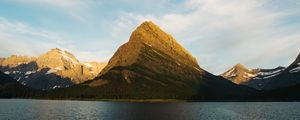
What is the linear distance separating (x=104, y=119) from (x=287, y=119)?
246ft

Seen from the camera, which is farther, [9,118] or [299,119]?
[299,119]

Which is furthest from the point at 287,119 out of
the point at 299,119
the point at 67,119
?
the point at 67,119

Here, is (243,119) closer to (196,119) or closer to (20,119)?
(196,119)

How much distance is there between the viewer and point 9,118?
5664 inches

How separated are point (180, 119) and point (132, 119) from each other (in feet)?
64.7

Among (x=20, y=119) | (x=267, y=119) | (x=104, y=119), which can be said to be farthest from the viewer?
(x=267, y=119)

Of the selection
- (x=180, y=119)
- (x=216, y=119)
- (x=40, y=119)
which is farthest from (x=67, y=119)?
(x=216, y=119)

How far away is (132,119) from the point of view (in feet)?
483

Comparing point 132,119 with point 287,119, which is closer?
point 132,119

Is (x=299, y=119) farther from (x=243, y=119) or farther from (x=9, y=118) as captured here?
(x=9, y=118)

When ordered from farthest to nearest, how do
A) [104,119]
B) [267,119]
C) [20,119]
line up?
[267,119] → [104,119] → [20,119]

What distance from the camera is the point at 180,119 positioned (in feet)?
501

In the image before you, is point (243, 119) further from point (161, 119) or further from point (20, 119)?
point (20, 119)

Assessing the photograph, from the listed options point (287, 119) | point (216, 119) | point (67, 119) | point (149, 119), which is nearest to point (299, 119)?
point (287, 119)
